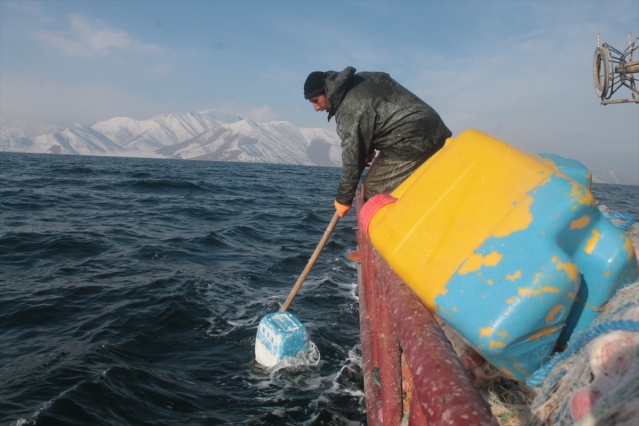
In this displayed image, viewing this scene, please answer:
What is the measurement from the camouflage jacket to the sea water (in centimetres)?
236

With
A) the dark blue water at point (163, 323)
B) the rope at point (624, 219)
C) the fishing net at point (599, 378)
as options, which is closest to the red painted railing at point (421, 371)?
the fishing net at point (599, 378)

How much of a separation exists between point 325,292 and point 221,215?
826 centimetres

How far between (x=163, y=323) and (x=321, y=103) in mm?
3730

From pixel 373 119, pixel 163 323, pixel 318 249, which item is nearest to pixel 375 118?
pixel 373 119

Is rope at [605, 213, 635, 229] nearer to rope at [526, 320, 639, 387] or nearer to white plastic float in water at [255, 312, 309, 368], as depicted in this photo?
rope at [526, 320, 639, 387]

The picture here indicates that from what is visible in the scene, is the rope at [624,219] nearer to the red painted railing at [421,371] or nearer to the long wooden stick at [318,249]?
the red painted railing at [421,371]

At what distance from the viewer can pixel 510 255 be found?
153 centimetres

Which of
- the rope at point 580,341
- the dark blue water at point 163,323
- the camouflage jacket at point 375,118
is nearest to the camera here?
the rope at point 580,341

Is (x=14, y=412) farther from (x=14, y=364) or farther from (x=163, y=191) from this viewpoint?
(x=163, y=191)

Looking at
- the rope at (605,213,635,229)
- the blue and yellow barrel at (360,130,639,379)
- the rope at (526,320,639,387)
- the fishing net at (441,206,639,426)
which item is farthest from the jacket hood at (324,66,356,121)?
the rope at (526,320,639,387)

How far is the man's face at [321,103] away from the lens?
4.10m

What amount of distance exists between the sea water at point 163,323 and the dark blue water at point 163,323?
0.06ft

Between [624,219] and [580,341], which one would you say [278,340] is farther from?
[580,341]

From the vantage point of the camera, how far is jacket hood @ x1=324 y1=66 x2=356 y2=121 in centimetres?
391
